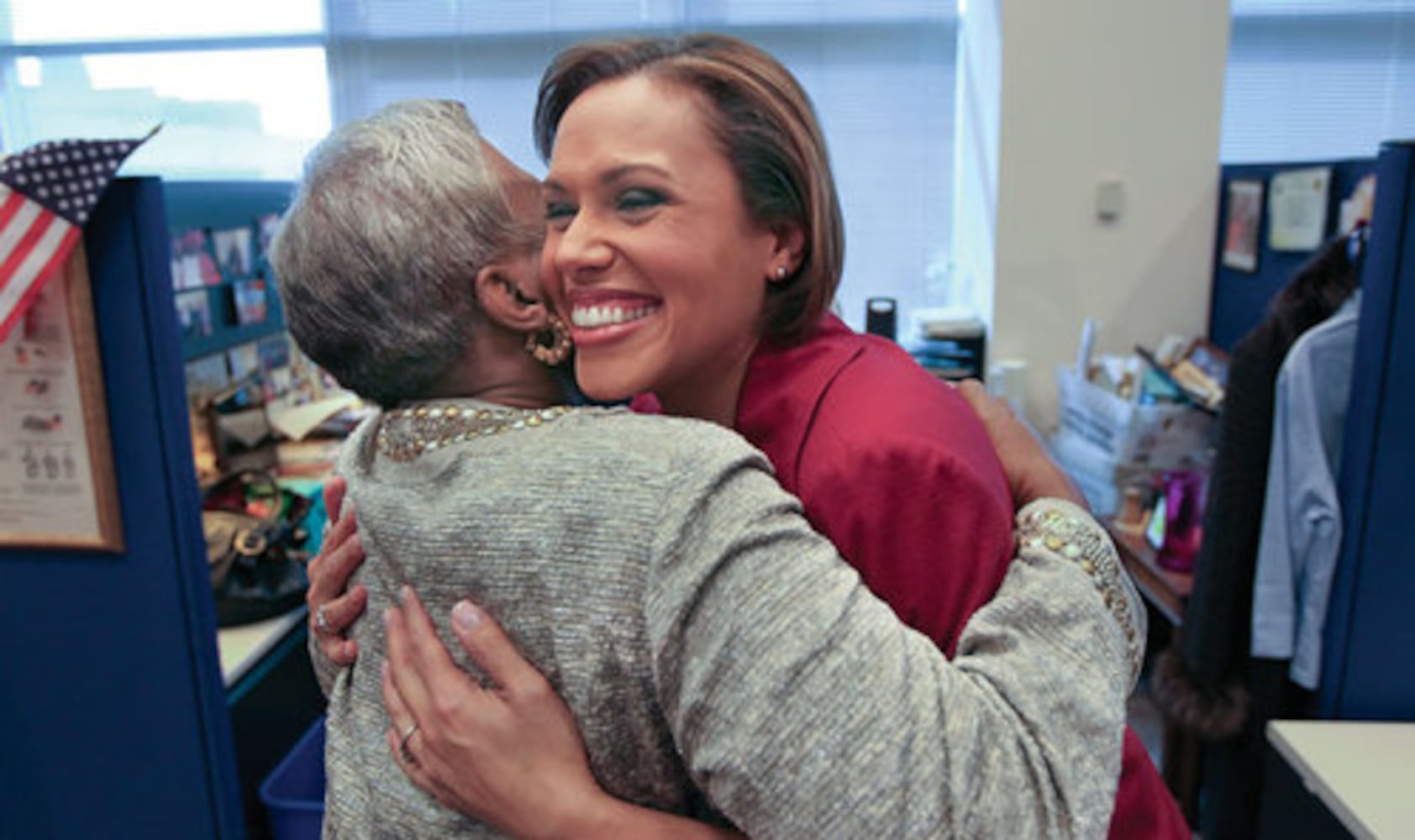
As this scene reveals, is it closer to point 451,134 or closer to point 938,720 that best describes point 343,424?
point 451,134

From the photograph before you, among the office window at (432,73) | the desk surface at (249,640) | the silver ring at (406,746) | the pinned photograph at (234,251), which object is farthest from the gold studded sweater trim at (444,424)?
the office window at (432,73)

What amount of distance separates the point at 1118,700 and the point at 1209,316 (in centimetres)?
291

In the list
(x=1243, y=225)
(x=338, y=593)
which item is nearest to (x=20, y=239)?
(x=338, y=593)

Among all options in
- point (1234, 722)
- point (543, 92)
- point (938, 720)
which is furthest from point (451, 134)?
point (1234, 722)

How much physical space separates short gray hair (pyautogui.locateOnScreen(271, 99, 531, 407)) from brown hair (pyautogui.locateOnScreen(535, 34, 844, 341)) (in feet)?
0.46

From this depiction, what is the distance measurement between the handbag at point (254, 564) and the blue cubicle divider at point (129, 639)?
1.00 ft

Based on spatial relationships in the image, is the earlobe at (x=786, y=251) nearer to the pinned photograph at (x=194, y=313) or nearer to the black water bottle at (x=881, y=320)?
the pinned photograph at (x=194, y=313)

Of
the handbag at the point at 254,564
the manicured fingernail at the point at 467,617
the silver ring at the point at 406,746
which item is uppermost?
the manicured fingernail at the point at 467,617

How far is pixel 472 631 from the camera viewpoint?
2.29 ft

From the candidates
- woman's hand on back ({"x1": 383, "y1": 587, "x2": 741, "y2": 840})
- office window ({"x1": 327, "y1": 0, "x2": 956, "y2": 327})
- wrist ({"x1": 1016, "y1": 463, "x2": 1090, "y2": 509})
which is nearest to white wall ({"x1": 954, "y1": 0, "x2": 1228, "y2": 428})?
office window ({"x1": 327, "y1": 0, "x2": 956, "y2": 327})

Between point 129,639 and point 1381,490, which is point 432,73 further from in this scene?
point 1381,490

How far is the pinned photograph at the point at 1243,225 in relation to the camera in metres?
2.84

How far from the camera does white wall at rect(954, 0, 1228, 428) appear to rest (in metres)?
3.01

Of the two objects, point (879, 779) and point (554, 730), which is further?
point (554, 730)
